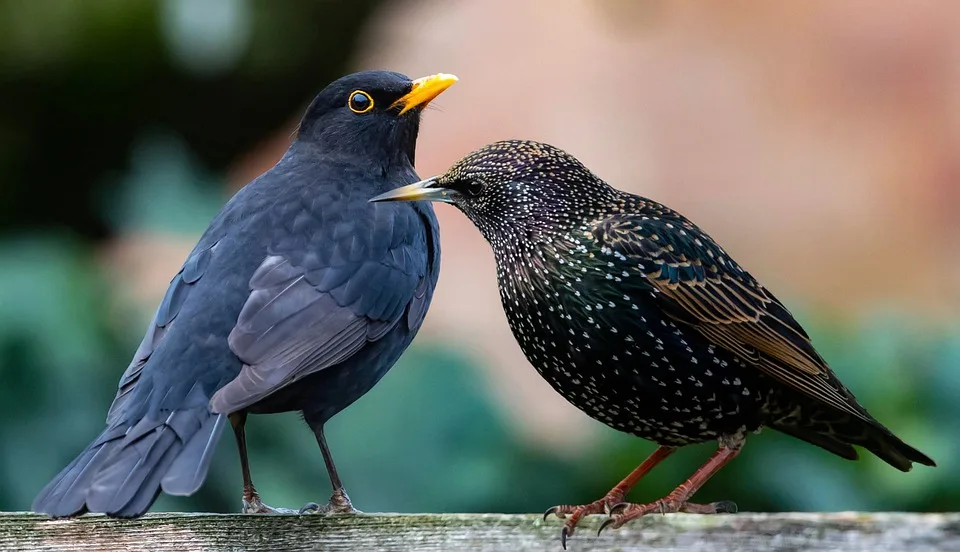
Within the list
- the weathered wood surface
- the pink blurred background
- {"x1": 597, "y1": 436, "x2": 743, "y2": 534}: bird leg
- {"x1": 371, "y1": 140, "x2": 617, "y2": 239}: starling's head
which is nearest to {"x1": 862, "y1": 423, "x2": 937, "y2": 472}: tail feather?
{"x1": 597, "y1": 436, "x2": 743, "y2": 534}: bird leg

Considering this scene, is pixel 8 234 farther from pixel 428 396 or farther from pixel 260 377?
pixel 260 377

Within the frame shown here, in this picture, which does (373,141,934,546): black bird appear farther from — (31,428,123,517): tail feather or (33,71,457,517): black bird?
(31,428,123,517): tail feather

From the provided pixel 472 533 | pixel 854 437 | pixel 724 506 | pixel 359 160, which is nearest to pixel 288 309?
pixel 359 160

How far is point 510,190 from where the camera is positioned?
2.89 meters

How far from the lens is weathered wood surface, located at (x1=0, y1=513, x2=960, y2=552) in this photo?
7.38 feet

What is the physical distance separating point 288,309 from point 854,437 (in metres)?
1.36

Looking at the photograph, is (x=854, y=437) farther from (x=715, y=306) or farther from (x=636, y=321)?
(x=636, y=321)

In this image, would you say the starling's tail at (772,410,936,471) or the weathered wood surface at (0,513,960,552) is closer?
the weathered wood surface at (0,513,960,552)

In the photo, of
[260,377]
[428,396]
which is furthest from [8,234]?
[260,377]

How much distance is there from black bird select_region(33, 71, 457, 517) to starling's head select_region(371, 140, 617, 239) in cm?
41

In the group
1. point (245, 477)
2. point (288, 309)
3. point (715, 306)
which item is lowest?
point (245, 477)

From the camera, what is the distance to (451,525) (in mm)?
2541

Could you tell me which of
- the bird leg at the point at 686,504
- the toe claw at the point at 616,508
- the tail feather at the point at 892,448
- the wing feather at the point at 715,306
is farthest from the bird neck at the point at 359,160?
the tail feather at the point at 892,448

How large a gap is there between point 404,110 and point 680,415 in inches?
52.6
